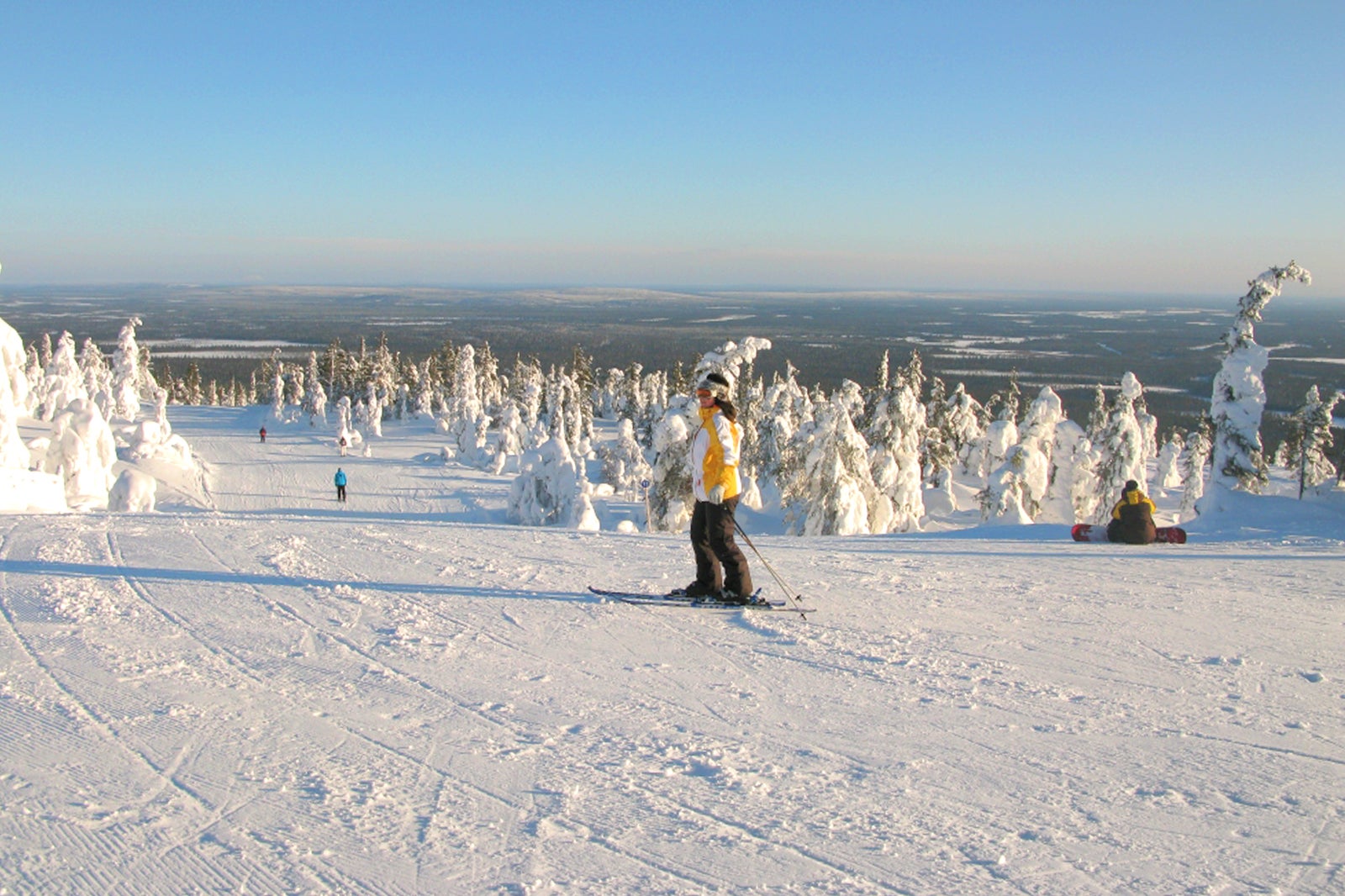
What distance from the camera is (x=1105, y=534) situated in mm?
9641

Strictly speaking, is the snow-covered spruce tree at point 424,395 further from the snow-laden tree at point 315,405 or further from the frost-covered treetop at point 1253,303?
the frost-covered treetop at point 1253,303

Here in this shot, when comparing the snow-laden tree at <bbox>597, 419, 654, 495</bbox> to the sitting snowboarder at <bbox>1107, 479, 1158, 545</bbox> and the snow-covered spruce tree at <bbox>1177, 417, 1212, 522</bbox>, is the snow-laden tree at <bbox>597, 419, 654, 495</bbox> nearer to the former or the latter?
the snow-covered spruce tree at <bbox>1177, 417, 1212, 522</bbox>

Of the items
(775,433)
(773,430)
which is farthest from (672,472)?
(773,430)

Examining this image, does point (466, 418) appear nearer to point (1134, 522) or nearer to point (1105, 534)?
point (1105, 534)

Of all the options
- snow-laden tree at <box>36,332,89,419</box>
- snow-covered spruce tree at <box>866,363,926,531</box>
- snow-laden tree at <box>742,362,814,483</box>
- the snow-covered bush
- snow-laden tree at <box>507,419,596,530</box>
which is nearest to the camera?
the snow-covered bush

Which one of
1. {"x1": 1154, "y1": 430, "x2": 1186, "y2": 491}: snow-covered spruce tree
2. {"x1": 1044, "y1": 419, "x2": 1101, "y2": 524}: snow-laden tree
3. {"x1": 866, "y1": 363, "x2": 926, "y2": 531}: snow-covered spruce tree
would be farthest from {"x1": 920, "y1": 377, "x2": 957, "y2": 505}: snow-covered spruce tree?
{"x1": 1154, "y1": 430, "x2": 1186, "y2": 491}: snow-covered spruce tree

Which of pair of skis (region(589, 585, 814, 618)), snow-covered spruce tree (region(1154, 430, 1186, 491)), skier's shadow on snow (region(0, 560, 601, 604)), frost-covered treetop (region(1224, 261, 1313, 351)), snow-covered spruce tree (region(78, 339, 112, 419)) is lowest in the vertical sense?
snow-covered spruce tree (region(1154, 430, 1186, 491))

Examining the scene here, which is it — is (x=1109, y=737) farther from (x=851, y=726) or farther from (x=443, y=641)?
(x=443, y=641)

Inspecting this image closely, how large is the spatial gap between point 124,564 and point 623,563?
4.26m

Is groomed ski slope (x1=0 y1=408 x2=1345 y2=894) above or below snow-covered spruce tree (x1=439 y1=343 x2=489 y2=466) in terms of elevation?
above

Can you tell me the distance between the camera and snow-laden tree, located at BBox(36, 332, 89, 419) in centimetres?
4691

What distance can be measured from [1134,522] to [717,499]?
584 centimetres

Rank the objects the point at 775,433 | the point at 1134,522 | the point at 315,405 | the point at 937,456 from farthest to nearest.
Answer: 1. the point at 315,405
2. the point at 937,456
3. the point at 775,433
4. the point at 1134,522

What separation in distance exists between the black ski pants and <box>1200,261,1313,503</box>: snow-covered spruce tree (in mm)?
15112
